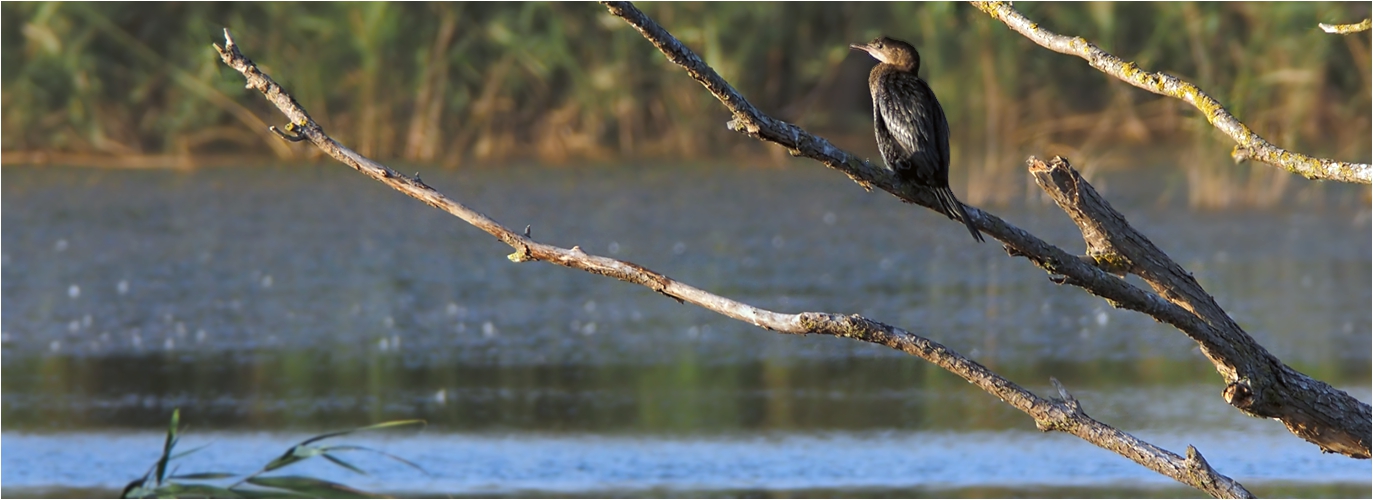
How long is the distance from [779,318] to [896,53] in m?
1.26

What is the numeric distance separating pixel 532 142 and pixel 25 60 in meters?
3.15

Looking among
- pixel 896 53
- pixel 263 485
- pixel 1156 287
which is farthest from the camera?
pixel 263 485

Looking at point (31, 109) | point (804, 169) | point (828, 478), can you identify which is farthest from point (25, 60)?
point (828, 478)

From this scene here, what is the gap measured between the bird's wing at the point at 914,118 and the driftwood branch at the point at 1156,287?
255 mm

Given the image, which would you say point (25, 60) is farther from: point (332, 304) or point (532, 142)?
point (332, 304)

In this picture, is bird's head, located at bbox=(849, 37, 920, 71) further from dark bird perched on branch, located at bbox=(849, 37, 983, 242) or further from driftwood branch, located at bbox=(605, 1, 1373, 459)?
driftwood branch, located at bbox=(605, 1, 1373, 459)

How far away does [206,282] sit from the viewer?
7.81m

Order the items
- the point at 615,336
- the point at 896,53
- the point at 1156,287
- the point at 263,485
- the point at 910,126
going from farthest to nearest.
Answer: the point at 615,336 < the point at 263,485 < the point at 896,53 < the point at 910,126 < the point at 1156,287

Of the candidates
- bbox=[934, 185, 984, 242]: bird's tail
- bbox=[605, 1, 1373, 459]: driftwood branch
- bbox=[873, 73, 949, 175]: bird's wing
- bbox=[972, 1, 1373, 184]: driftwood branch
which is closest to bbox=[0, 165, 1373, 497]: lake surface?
bbox=[873, 73, 949, 175]: bird's wing

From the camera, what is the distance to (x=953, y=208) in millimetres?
2771

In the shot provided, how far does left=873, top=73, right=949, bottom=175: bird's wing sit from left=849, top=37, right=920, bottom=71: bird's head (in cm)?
9

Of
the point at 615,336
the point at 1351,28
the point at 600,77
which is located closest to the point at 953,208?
the point at 1351,28

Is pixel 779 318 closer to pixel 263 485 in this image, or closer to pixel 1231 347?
pixel 1231 347

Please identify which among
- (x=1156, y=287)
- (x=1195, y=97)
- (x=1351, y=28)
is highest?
(x=1351, y=28)
